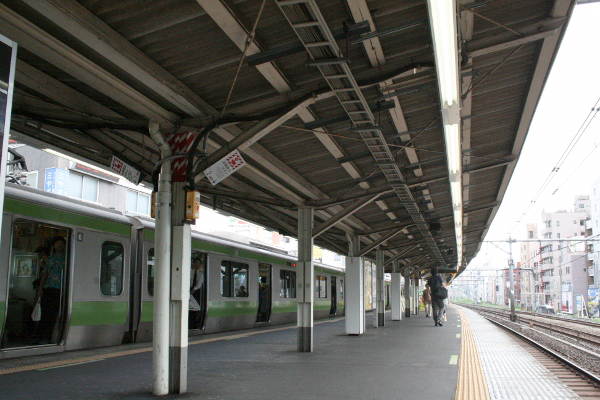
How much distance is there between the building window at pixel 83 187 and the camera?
2753 centimetres

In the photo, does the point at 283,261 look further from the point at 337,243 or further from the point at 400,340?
the point at 400,340

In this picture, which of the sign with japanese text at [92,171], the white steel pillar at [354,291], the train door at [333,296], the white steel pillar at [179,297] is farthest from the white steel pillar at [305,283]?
the sign with japanese text at [92,171]

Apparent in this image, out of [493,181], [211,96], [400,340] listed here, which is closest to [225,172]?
[211,96]

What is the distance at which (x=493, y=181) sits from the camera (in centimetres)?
1298

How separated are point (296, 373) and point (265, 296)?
364 inches


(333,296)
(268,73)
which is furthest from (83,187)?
(268,73)

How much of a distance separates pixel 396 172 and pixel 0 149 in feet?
22.2

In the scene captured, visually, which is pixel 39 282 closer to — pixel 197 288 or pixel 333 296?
pixel 197 288

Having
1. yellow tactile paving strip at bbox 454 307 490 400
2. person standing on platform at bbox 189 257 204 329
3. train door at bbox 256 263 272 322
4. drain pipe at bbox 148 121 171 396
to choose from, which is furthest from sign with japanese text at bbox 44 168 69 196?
drain pipe at bbox 148 121 171 396

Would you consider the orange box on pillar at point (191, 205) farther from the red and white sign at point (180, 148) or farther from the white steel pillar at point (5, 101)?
the white steel pillar at point (5, 101)

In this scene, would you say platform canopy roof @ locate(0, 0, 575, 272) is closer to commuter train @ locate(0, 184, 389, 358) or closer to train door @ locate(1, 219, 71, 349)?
commuter train @ locate(0, 184, 389, 358)

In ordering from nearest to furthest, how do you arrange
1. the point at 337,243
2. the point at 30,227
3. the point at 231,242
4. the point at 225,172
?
the point at 225,172 < the point at 30,227 < the point at 231,242 < the point at 337,243

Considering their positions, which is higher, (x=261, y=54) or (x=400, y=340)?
(x=261, y=54)

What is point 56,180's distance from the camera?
2648 centimetres
